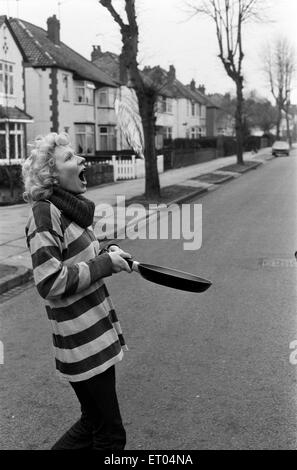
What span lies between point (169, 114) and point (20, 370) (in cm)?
5997

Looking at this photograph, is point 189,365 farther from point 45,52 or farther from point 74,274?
point 45,52

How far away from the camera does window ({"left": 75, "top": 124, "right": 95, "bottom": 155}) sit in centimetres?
3956

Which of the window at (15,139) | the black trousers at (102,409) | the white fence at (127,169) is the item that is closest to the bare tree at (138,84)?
the white fence at (127,169)

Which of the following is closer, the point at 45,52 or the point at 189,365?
the point at 189,365

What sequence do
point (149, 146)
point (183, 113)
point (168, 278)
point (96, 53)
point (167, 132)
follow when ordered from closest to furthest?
point (168, 278) < point (149, 146) < point (96, 53) < point (167, 132) < point (183, 113)

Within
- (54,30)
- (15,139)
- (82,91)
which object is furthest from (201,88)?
(15,139)

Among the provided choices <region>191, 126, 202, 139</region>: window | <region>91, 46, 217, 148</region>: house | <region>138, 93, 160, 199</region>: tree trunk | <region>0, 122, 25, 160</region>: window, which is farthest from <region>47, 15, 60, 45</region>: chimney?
<region>191, 126, 202, 139</region>: window

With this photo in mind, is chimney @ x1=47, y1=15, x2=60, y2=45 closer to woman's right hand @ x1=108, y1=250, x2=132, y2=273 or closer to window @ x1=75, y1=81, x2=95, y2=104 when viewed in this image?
window @ x1=75, y1=81, x2=95, y2=104

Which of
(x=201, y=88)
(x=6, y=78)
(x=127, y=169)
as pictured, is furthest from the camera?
(x=201, y=88)

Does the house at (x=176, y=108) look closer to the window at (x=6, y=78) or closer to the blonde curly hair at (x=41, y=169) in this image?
the window at (x=6, y=78)

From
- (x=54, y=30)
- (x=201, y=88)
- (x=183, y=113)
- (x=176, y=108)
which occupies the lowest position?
(x=183, y=113)

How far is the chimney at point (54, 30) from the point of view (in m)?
39.5

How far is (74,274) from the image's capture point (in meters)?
2.76

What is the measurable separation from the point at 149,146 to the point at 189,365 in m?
13.6
